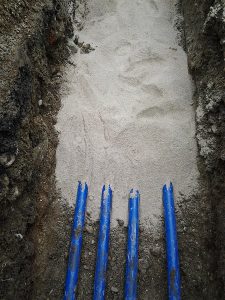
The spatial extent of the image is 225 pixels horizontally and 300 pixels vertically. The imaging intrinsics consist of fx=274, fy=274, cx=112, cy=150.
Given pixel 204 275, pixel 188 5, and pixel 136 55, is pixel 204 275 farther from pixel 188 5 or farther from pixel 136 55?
pixel 188 5

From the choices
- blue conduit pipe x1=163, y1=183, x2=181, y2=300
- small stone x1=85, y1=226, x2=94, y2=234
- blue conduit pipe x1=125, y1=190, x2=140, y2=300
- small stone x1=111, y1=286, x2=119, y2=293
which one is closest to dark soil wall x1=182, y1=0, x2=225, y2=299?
blue conduit pipe x1=163, y1=183, x2=181, y2=300

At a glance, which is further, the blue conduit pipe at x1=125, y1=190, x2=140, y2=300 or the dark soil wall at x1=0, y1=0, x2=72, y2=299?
the blue conduit pipe at x1=125, y1=190, x2=140, y2=300

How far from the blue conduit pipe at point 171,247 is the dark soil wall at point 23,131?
1.09 metres

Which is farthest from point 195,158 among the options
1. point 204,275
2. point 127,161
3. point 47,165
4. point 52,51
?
point 52,51

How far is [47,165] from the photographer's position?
263 centimetres

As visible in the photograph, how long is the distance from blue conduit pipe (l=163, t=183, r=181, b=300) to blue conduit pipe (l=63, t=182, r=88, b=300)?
2.42 feet

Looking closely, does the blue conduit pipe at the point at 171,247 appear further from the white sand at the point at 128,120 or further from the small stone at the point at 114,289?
the small stone at the point at 114,289

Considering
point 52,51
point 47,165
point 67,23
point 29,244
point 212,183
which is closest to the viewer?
point 29,244

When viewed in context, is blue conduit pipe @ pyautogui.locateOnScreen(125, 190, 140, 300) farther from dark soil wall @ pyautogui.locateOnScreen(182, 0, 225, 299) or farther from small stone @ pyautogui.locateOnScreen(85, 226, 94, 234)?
dark soil wall @ pyautogui.locateOnScreen(182, 0, 225, 299)

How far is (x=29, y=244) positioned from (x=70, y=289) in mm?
482

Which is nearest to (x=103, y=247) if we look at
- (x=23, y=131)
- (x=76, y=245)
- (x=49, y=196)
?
(x=76, y=245)

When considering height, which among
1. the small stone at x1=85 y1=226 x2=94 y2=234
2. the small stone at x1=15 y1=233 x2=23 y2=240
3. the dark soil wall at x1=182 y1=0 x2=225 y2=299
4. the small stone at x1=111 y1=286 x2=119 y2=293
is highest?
the dark soil wall at x1=182 y1=0 x2=225 y2=299

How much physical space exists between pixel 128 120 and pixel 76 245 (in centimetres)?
137

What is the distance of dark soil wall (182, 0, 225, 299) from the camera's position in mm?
2285
